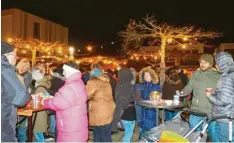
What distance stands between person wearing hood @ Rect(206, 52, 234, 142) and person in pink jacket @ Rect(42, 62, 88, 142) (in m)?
2.04

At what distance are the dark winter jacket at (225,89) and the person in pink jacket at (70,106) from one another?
2052 mm

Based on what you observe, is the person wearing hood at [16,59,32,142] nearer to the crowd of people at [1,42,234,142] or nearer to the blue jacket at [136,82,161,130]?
the crowd of people at [1,42,234,142]

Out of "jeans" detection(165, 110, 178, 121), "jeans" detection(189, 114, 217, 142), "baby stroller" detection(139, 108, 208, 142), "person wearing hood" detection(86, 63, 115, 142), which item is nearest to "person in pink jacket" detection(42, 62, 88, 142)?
"person wearing hood" detection(86, 63, 115, 142)

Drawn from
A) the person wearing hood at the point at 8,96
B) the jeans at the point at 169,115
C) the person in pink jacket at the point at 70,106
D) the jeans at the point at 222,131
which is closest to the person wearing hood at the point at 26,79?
the person in pink jacket at the point at 70,106

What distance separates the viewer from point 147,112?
22.1 feet

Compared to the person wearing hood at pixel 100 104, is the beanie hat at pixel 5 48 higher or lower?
higher

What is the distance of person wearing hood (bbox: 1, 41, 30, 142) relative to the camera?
10.1 feet

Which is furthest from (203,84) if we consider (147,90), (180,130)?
(147,90)

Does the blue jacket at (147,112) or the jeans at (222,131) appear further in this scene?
the blue jacket at (147,112)

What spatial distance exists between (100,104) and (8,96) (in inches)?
82.1

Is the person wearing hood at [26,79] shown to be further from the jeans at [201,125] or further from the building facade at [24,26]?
the building facade at [24,26]

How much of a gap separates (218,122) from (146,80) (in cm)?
291

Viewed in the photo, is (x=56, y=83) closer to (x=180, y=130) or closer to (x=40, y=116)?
(x=40, y=116)

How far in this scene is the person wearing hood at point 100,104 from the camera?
490 cm
